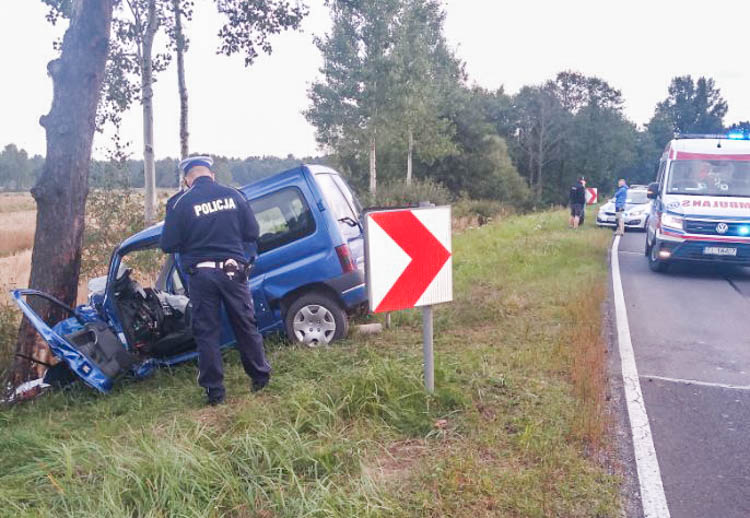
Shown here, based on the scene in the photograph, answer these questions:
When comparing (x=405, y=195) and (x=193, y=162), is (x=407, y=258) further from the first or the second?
(x=405, y=195)

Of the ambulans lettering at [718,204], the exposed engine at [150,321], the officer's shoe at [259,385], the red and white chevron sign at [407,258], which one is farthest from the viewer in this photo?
the ambulans lettering at [718,204]

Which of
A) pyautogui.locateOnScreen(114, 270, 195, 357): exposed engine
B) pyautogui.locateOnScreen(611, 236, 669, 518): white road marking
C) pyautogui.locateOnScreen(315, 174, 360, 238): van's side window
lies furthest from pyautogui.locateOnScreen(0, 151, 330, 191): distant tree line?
pyautogui.locateOnScreen(611, 236, 669, 518): white road marking

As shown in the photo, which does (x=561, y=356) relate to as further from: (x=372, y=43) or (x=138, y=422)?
(x=372, y=43)

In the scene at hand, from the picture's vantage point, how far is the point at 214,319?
512 cm

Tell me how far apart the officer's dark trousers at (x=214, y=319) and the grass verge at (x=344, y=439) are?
0.29m

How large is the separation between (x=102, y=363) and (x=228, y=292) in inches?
61.0

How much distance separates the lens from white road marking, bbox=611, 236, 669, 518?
3555 millimetres

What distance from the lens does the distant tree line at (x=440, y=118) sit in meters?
29.0

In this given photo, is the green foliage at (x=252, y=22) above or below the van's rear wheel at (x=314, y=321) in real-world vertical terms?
above

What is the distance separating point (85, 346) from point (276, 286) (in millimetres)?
1856

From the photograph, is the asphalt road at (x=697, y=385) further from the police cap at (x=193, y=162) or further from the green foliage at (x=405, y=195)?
the green foliage at (x=405, y=195)

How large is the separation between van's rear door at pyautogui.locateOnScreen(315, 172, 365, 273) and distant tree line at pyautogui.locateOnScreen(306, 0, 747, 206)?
5380 millimetres

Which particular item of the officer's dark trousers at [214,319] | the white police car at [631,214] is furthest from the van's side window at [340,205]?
the white police car at [631,214]

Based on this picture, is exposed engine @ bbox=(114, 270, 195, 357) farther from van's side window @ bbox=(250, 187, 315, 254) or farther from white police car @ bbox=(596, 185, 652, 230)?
white police car @ bbox=(596, 185, 652, 230)
